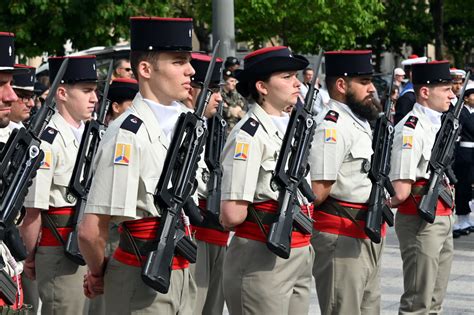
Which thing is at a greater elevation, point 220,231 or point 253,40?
point 220,231

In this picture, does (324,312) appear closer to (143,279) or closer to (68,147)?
(68,147)

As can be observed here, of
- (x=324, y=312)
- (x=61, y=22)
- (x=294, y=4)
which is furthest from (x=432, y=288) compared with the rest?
(x=294, y=4)

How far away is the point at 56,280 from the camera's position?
23.9ft

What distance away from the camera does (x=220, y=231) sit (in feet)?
26.9

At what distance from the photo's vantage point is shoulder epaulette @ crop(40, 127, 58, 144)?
725 centimetres

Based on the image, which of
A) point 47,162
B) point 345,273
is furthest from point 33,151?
point 345,273

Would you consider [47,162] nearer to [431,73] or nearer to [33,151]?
[33,151]

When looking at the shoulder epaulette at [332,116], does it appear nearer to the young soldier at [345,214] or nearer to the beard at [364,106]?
the young soldier at [345,214]

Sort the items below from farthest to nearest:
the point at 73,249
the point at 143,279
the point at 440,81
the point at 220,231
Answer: the point at 440,81 → the point at 220,231 → the point at 73,249 → the point at 143,279

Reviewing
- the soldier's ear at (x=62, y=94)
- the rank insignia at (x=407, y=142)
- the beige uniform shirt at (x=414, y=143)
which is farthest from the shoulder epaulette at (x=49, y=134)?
the rank insignia at (x=407, y=142)

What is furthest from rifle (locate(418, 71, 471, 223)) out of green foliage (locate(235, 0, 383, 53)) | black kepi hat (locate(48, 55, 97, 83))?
green foliage (locate(235, 0, 383, 53))

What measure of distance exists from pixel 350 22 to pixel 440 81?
27589 millimetres

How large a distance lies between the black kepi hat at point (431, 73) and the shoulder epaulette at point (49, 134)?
Answer: 9.32ft

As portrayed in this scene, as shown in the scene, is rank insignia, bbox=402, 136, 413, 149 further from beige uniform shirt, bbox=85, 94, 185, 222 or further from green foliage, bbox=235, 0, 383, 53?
green foliage, bbox=235, 0, 383, 53
